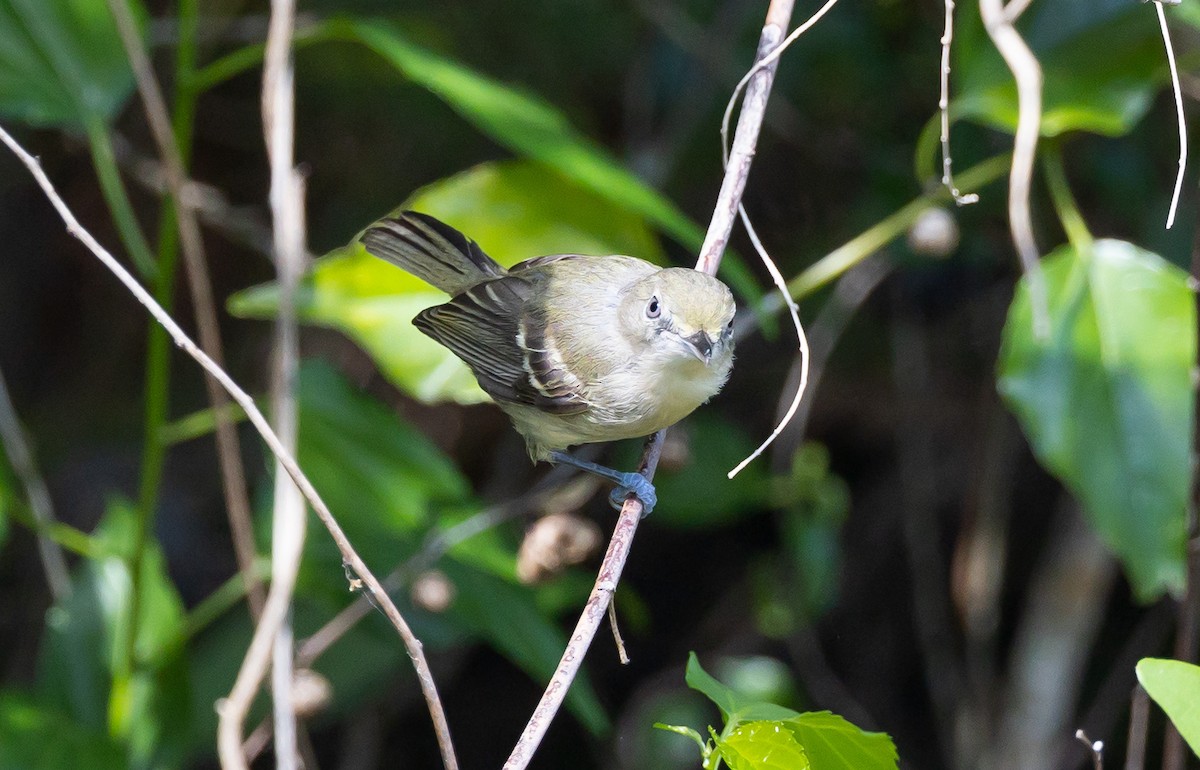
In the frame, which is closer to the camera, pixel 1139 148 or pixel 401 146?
pixel 1139 148

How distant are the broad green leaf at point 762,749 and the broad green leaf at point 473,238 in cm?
158

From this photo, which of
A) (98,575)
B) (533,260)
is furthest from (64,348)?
(533,260)

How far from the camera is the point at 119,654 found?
3082 mm

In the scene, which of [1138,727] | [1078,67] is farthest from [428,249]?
[1138,727]

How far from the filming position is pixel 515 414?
2955mm

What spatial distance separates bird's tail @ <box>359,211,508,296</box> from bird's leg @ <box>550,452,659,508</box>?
1.68ft

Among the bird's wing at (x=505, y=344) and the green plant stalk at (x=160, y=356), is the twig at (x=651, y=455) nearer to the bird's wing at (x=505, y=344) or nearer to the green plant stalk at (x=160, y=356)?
the bird's wing at (x=505, y=344)

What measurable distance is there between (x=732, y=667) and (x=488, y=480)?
1337 millimetres

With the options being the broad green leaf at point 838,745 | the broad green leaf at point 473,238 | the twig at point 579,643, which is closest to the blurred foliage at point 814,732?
the broad green leaf at point 838,745

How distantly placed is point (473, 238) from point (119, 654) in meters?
1.44

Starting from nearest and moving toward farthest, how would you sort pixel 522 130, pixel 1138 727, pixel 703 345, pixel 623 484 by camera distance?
pixel 1138 727
pixel 703 345
pixel 623 484
pixel 522 130

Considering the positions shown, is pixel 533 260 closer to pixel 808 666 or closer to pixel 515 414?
pixel 515 414

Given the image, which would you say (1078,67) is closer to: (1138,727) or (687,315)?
(687,315)

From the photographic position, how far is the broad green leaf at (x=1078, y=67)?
2.68 meters
